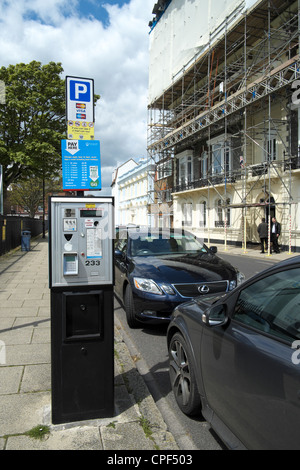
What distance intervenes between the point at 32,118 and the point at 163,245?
808 inches

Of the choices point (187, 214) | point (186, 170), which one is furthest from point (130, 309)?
point (186, 170)

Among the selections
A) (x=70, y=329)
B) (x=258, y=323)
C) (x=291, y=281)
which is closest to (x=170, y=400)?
(x=70, y=329)

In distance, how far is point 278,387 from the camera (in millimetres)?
1820

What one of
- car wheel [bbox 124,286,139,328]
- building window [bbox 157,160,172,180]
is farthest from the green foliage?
car wheel [bbox 124,286,139,328]

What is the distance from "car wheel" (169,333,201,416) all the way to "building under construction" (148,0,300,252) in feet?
48.2

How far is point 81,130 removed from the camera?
11.1ft

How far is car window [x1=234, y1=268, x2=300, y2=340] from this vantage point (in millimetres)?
2049

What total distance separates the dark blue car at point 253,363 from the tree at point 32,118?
21.5m

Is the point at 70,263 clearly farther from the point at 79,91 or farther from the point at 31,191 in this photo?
the point at 31,191

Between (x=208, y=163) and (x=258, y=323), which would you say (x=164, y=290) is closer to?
(x=258, y=323)

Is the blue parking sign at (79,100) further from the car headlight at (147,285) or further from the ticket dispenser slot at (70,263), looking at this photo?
the car headlight at (147,285)

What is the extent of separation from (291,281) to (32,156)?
75.0 feet

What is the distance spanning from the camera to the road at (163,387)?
2748 mm

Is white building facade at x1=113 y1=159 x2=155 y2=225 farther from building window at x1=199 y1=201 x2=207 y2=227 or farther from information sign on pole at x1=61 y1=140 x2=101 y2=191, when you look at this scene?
information sign on pole at x1=61 y1=140 x2=101 y2=191
